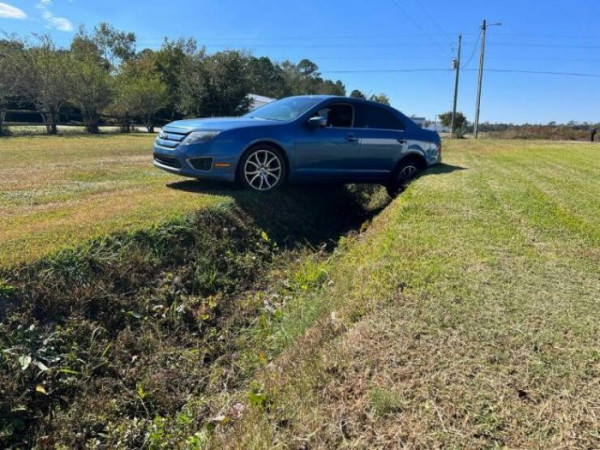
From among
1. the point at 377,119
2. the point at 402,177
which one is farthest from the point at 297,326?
the point at 402,177

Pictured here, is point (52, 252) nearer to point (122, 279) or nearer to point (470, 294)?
point (122, 279)

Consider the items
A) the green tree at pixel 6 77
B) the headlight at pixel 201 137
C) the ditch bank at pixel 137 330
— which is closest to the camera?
the ditch bank at pixel 137 330

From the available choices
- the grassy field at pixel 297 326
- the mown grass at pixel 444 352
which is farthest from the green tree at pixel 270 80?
the mown grass at pixel 444 352

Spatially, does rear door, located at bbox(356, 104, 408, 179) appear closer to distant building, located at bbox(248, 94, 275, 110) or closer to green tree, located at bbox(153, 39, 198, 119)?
distant building, located at bbox(248, 94, 275, 110)

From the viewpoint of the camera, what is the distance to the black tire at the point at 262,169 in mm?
6281

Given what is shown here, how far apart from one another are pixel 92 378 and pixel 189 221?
2297 mm

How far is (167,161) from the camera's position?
636cm

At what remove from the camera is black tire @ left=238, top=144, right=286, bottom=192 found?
6.28 meters

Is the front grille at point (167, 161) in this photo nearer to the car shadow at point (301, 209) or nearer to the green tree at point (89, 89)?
the car shadow at point (301, 209)

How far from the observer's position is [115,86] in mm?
28719

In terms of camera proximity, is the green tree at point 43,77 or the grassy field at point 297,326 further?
the green tree at point 43,77

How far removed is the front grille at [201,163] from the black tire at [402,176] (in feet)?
11.3

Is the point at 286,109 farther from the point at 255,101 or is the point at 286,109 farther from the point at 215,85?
the point at 255,101

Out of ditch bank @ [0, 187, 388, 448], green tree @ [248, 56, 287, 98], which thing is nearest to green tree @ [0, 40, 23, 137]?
ditch bank @ [0, 187, 388, 448]
